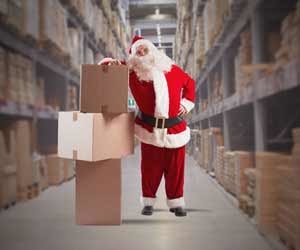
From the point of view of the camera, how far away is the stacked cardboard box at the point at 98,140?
1.47 metres

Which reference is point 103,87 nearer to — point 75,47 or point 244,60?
point 244,60

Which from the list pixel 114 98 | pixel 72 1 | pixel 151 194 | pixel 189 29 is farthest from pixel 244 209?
pixel 189 29

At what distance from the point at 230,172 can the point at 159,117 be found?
79 centimetres

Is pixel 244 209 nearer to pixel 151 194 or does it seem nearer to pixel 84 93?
pixel 151 194

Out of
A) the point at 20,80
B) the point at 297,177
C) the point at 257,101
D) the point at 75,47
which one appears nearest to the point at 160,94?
the point at 257,101

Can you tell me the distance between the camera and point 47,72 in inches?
122

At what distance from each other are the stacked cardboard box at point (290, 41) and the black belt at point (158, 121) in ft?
1.75

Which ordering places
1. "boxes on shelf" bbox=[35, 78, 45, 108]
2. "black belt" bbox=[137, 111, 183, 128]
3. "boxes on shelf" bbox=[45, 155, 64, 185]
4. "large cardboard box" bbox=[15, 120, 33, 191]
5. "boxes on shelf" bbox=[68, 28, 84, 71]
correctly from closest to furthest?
"black belt" bbox=[137, 111, 183, 128], "large cardboard box" bbox=[15, 120, 33, 191], "boxes on shelf" bbox=[45, 155, 64, 185], "boxes on shelf" bbox=[35, 78, 45, 108], "boxes on shelf" bbox=[68, 28, 84, 71]

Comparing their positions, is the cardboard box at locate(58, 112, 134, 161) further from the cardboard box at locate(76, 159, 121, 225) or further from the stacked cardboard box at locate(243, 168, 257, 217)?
the stacked cardboard box at locate(243, 168, 257, 217)

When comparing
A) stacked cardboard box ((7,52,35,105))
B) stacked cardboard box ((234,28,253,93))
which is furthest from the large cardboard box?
stacked cardboard box ((234,28,253,93))

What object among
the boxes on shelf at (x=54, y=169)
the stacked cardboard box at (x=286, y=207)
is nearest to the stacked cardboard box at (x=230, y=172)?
the stacked cardboard box at (x=286, y=207)

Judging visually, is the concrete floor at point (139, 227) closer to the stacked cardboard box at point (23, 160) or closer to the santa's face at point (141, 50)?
the stacked cardboard box at point (23, 160)

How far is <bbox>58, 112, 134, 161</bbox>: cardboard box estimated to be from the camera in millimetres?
1444

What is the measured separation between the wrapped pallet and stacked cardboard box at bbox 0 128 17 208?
2.21ft
